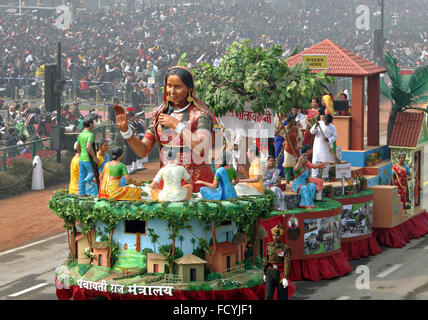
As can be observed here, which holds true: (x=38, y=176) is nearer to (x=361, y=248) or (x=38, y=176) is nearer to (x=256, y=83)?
(x=256, y=83)

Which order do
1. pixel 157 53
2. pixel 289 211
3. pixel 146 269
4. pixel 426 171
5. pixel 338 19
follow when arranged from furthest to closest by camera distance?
pixel 338 19
pixel 157 53
pixel 426 171
pixel 289 211
pixel 146 269

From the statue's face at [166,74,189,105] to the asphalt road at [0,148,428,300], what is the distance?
186 inches

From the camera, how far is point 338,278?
65.3 feet

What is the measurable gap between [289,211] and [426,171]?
53.3ft

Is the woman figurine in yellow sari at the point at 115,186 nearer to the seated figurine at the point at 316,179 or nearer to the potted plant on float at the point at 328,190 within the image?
the seated figurine at the point at 316,179

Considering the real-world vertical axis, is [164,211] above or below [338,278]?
above

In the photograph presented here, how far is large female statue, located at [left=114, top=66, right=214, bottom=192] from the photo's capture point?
1600cm

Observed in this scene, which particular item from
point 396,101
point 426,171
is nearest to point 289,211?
point 396,101

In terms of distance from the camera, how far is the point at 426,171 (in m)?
34.7

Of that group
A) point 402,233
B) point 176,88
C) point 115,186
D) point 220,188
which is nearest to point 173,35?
point 402,233

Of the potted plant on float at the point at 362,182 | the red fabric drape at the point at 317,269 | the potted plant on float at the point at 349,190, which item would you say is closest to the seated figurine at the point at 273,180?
the red fabric drape at the point at 317,269

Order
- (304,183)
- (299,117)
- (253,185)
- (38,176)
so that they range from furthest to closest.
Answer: (38,176) → (299,117) → (304,183) → (253,185)

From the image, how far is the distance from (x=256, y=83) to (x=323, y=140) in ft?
8.44

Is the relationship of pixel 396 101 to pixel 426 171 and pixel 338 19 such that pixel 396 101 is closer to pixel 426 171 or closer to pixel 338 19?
A: pixel 426 171
